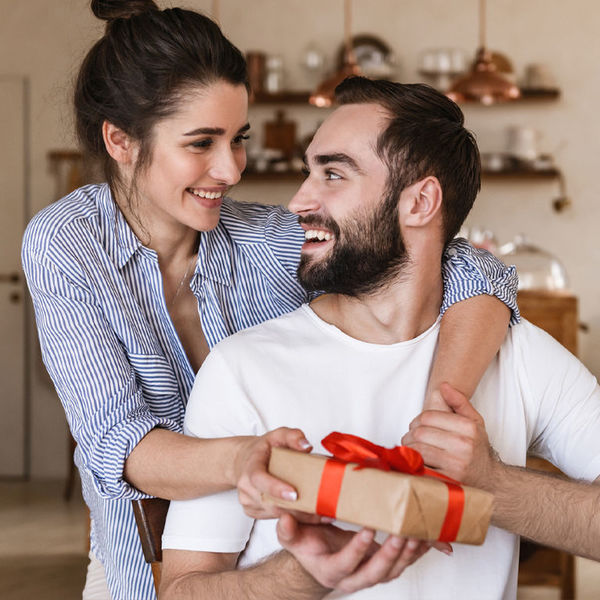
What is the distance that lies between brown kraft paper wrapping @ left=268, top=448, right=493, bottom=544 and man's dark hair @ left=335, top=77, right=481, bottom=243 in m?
0.68

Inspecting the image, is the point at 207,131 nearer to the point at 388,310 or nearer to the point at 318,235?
the point at 318,235

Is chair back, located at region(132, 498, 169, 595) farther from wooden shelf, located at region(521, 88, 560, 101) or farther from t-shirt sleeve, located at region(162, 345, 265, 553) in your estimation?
wooden shelf, located at region(521, 88, 560, 101)

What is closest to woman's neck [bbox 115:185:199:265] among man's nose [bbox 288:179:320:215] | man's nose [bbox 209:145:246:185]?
man's nose [bbox 209:145:246:185]

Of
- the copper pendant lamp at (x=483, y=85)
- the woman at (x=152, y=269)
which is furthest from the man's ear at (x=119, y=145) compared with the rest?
the copper pendant lamp at (x=483, y=85)

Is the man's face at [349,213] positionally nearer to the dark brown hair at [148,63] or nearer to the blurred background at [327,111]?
the dark brown hair at [148,63]

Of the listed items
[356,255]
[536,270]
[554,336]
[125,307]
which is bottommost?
[554,336]

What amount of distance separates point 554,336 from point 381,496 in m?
2.89

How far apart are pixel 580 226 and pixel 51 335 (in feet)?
15.3

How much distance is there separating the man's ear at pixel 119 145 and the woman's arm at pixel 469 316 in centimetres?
64

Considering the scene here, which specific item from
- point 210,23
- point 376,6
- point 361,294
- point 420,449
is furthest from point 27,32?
point 420,449

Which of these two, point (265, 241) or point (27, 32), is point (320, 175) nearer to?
point (265, 241)

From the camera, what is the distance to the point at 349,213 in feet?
5.16

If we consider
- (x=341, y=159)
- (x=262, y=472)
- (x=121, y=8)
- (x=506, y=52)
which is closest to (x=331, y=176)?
(x=341, y=159)

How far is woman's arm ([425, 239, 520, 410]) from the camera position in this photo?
1442 mm
